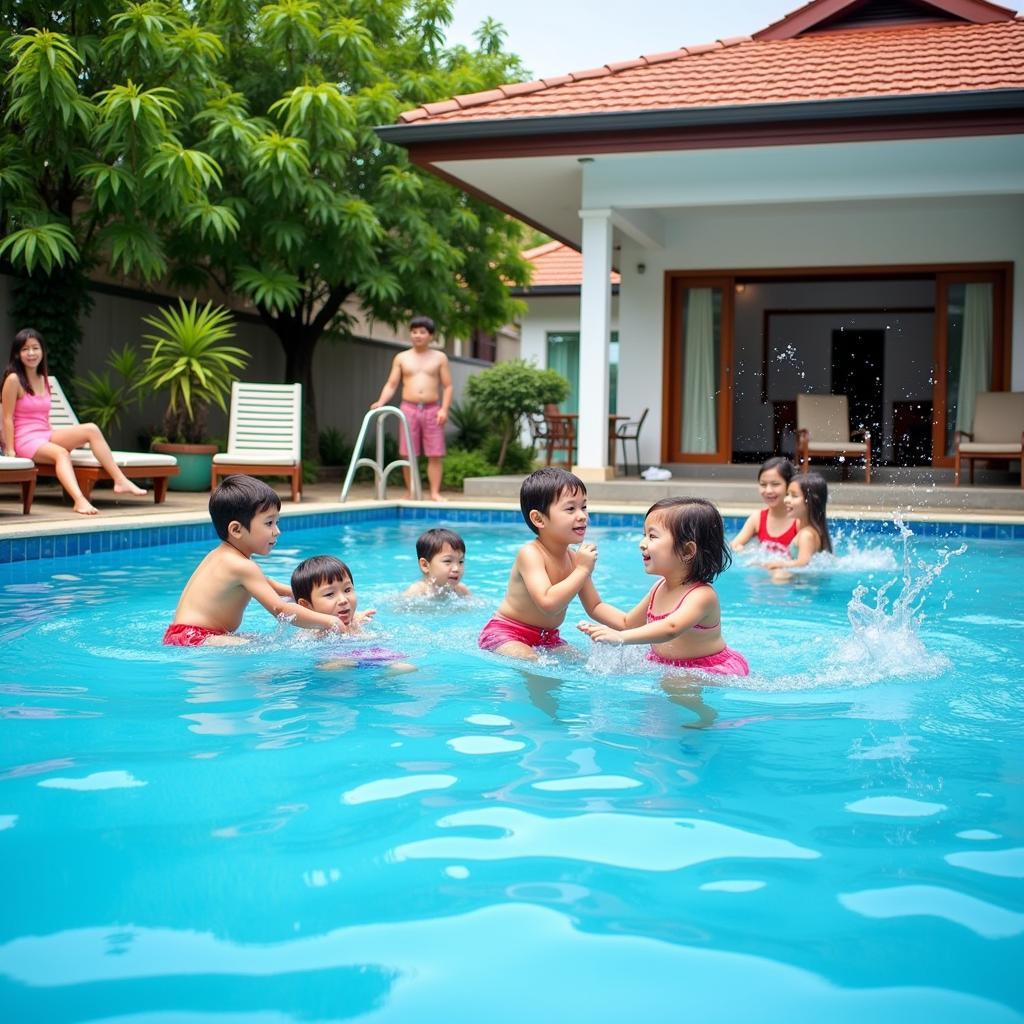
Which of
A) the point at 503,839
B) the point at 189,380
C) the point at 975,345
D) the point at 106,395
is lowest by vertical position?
the point at 503,839

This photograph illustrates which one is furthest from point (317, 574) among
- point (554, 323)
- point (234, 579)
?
point (554, 323)

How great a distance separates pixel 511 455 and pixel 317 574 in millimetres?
12065

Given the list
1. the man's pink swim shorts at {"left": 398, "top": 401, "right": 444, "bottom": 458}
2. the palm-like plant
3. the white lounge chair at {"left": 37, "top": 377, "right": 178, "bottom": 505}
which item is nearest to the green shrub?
the man's pink swim shorts at {"left": 398, "top": 401, "right": 444, "bottom": 458}

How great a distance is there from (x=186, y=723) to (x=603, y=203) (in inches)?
388

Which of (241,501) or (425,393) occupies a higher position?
(425,393)

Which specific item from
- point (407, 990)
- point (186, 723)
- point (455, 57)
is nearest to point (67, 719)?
point (186, 723)

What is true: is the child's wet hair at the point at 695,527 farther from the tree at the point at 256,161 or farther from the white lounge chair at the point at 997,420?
the white lounge chair at the point at 997,420

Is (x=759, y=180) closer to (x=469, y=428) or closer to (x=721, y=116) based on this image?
(x=721, y=116)

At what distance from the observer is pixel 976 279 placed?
45.2 feet

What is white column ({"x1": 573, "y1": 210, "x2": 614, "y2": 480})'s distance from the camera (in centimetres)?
1213

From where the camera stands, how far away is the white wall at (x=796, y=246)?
13.6 metres

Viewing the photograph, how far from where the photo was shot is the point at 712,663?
412 centimetres

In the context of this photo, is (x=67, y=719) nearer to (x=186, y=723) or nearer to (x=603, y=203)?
(x=186, y=723)

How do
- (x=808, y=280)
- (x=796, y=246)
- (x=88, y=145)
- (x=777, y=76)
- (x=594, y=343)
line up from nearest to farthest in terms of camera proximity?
(x=88, y=145) < (x=777, y=76) < (x=594, y=343) < (x=796, y=246) < (x=808, y=280)
